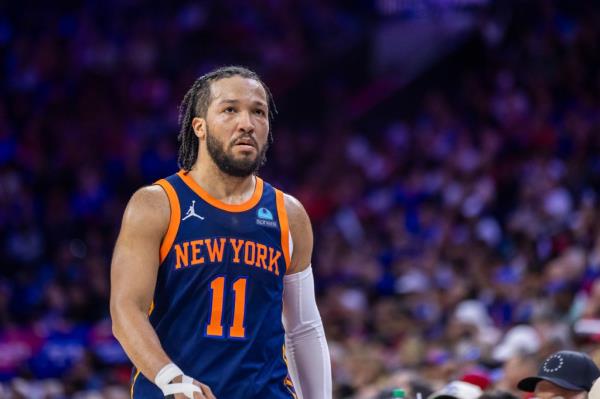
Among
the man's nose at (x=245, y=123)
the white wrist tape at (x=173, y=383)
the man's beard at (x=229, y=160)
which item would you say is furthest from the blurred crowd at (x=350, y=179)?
the white wrist tape at (x=173, y=383)

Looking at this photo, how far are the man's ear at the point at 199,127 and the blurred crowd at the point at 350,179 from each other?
3.03 metres

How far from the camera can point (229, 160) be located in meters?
3.78

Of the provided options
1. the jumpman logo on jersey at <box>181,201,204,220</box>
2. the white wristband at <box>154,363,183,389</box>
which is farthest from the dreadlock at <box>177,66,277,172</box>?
the white wristband at <box>154,363,183,389</box>

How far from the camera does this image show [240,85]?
12.6ft

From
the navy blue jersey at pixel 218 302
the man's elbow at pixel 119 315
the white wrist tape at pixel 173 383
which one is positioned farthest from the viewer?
the navy blue jersey at pixel 218 302

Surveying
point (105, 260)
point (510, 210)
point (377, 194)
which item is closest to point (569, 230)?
point (510, 210)

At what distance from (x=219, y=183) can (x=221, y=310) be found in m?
0.48

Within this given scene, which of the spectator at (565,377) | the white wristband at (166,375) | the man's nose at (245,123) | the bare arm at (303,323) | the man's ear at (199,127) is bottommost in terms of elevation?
the spectator at (565,377)

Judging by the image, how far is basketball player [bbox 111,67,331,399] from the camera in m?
3.54

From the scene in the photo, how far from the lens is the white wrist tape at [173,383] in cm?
337

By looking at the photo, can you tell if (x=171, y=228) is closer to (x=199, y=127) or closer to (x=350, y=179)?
(x=199, y=127)

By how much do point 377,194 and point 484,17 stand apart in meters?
3.80

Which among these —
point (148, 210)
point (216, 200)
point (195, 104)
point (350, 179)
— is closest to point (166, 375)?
point (148, 210)

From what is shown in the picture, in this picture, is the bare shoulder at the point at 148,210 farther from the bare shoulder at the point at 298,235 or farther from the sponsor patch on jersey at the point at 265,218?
the bare shoulder at the point at 298,235
